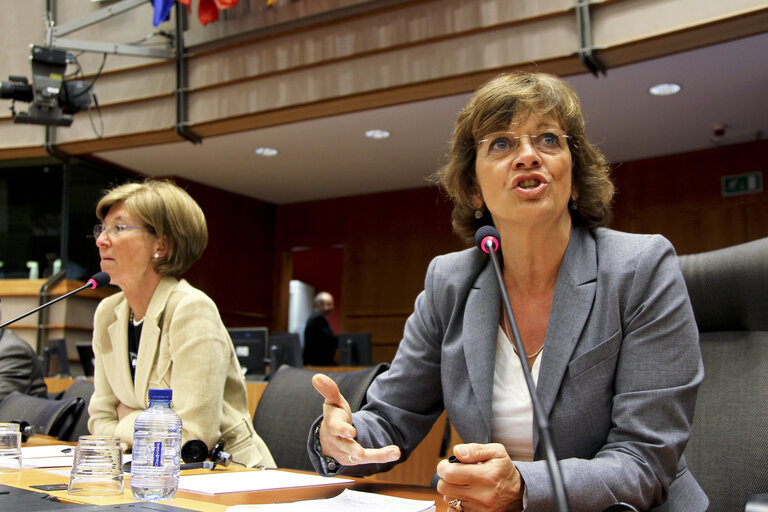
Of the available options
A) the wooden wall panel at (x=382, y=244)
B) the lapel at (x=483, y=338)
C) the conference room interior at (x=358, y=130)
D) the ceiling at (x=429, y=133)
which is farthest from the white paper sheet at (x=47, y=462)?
the wooden wall panel at (x=382, y=244)

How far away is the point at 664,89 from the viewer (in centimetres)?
554

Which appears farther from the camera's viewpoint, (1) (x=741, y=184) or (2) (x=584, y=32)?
(1) (x=741, y=184)

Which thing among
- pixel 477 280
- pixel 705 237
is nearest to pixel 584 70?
pixel 705 237

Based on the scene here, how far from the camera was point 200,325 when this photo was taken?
6.73 feet

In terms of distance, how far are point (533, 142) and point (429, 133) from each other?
527 cm

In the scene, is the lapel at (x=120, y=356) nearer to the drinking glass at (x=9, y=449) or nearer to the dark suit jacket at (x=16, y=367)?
the drinking glass at (x=9, y=449)

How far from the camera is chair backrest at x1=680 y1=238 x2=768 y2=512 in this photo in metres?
1.35

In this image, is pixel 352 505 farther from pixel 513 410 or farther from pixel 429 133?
pixel 429 133

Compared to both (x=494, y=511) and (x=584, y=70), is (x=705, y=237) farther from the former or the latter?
(x=494, y=511)

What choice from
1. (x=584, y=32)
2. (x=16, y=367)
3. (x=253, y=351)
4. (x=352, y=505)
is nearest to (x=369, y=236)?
(x=253, y=351)

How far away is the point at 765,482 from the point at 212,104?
5656 millimetres

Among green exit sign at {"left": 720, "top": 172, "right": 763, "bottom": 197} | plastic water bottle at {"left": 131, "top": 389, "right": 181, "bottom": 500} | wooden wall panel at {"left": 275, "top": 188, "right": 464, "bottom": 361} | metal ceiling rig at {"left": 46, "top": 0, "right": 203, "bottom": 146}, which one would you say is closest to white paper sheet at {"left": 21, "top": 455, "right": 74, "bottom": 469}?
plastic water bottle at {"left": 131, "top": 389, "right": 181, "bottom": 500}

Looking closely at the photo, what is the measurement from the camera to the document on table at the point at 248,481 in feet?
4.30

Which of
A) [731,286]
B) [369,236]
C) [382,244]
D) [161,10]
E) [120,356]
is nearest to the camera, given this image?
[731,286]
